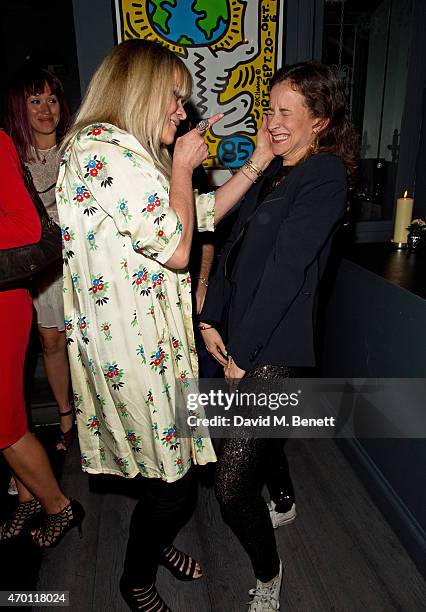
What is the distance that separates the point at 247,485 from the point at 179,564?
1.90ft

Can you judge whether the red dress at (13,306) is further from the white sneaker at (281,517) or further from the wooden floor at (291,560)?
the white sneaker at (281,517)

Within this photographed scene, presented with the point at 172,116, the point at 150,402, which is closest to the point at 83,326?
the point at 150,402

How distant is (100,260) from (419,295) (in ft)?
3.70

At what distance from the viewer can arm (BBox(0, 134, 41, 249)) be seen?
53.2 inches

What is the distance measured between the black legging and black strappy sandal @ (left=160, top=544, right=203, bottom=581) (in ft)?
0.81

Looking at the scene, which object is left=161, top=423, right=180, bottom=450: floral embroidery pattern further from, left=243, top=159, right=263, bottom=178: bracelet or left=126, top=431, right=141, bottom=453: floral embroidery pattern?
left=243, top=159, right=263, bottom=178: bracelet

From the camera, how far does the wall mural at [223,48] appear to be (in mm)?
2176

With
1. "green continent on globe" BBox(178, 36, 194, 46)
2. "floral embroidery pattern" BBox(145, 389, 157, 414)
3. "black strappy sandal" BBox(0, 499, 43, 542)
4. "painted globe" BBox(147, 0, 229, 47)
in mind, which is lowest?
"black strappy sandal" BBox(0, 499, 43, 542)

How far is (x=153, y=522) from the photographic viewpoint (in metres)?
1.37

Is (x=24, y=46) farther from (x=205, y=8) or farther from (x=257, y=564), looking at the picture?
(x=257, y=564)

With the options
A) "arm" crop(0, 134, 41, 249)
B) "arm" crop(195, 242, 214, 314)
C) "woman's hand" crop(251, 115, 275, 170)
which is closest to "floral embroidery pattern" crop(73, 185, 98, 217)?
"arm" crop(0, 134, 41, 249)

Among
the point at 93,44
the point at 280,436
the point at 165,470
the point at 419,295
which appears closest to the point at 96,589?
the point at 165,470

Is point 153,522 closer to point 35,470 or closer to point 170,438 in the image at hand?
point 170,438

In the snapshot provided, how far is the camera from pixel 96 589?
1642mm
